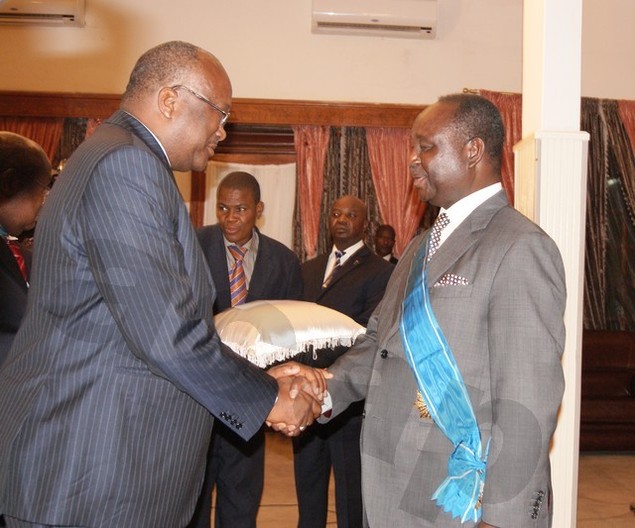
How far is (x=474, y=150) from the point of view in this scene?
228 centimetres

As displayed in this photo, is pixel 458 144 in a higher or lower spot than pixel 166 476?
higher

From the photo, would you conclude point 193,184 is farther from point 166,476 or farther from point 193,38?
point 166,476

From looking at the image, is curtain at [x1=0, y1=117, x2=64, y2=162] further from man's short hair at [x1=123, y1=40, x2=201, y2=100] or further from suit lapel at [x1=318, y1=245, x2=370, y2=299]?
man's short hair at [x1=123, y1=40, x2=201, y2=100]

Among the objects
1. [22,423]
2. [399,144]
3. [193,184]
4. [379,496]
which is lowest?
[379,496]

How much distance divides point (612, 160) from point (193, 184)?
450cm

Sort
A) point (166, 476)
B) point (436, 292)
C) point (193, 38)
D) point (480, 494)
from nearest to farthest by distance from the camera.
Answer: point (166, 476)
point (480, 494)
point (436, 292)
point (193, 38)

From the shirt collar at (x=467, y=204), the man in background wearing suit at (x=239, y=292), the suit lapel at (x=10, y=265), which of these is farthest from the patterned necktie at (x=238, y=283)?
the shirt collar at (x=467, y=204)

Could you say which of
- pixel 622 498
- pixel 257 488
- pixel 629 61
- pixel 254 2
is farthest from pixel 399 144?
pixel 257 488

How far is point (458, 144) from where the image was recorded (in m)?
2.28

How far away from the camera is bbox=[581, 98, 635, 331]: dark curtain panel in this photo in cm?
870

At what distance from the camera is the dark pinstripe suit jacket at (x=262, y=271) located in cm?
400

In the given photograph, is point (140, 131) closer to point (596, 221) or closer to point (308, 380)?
point (308, 380)

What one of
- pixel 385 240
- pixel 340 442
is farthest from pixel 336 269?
pixel 385 240

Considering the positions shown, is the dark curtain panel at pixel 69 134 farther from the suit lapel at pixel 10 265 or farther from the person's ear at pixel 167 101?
the person's ear at pixel 167 101
